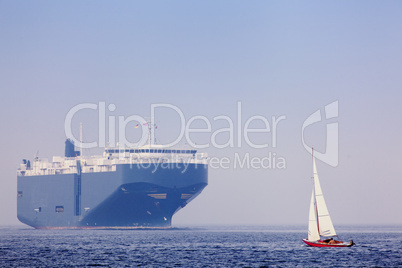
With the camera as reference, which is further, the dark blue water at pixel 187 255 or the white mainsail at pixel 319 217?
the white mainsail at pixel 319 217

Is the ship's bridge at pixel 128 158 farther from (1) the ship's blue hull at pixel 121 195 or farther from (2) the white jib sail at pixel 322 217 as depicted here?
(2) the white jib sail at pixel 322 217

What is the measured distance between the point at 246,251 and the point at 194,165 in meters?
37.3

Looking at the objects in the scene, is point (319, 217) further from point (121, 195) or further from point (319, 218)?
point (121, 195)

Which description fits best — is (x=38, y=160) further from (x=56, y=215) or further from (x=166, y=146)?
(x=166, y=146)

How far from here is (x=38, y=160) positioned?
137375 mm

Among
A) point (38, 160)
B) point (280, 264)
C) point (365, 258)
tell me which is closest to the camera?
point (280, 264)

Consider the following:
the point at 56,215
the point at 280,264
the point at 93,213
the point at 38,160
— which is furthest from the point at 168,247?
the point at 38,160

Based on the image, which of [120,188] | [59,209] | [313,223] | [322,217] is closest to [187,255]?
[313,223]

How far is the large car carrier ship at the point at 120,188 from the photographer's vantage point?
10900 cm

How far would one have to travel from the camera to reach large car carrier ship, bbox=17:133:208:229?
10900cm

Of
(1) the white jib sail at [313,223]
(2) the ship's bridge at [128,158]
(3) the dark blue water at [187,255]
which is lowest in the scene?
(3) the dark blue water at [187,255]

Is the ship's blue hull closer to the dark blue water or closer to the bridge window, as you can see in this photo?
the bridge window

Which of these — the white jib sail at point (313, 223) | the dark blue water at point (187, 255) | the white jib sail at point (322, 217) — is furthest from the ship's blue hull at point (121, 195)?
the white jib sail at point (322, 217)

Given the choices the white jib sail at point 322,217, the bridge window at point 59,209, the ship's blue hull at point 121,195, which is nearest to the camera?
the white jib sail at point 322,217
